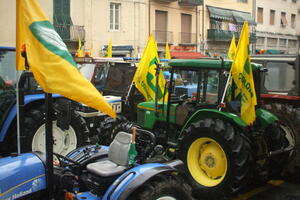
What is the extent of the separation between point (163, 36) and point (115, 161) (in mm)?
20882

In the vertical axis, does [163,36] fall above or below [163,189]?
above

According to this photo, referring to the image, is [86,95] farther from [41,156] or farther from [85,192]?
[85,192]

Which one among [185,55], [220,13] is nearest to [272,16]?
[220,13]

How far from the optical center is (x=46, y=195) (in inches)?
125

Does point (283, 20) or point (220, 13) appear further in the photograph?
point (283, 20)

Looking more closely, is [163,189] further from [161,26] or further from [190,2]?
[190,2]

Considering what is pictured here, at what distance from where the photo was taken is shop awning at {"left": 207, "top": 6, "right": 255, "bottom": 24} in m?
26.9

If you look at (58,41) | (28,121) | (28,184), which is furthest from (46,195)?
(28,121)

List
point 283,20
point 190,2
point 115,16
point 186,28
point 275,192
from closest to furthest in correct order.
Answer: point 275,192 < point 115,16 < point 190,2 < point 186,28 < point 283,20

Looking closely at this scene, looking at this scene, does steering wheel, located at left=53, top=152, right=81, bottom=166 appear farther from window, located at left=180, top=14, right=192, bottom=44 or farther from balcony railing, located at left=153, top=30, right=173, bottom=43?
window, located at left=180, top=14, right=192, bottom=44

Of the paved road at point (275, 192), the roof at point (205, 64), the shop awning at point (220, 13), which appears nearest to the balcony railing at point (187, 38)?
the shop awning at point (220, 13)

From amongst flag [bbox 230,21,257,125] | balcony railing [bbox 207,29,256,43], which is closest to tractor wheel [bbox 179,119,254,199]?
flag [bbox 230,21,257,125]

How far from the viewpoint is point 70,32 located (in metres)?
19.7

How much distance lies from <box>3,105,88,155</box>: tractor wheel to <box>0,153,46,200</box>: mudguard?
2581 millimetres
